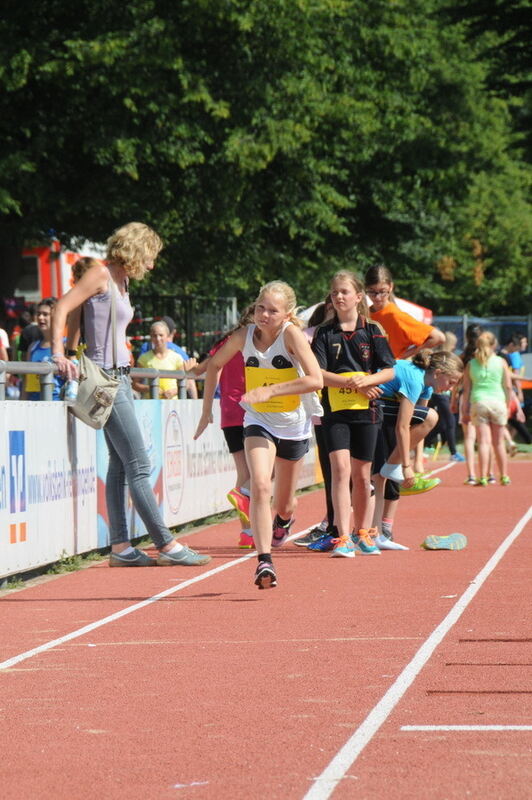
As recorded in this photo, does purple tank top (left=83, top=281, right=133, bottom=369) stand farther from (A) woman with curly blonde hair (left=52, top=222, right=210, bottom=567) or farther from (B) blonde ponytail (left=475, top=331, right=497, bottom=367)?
(B) blonde ponytail (left=475, top=331, right=497, bottom=367)

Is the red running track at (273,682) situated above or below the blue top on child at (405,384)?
below

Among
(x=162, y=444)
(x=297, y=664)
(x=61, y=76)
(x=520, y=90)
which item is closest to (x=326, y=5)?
(x=61, y=76)

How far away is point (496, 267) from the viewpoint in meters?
62.1

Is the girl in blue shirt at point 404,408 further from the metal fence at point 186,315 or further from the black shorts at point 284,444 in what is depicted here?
the metal fence at point 186,315

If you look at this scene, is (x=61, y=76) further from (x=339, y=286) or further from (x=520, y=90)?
(x=339, y=286)

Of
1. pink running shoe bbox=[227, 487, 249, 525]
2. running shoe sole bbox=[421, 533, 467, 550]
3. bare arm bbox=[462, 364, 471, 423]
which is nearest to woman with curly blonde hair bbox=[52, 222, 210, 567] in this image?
pink running shoe bbox=[227, 487, 249, 525]

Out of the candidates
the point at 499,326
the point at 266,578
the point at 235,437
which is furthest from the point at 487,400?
the point at 499,326

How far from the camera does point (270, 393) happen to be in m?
8.96

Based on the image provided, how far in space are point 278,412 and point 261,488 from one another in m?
0.61

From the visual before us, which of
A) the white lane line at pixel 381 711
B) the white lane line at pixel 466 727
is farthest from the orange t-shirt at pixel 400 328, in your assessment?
the white lane line at pixel 466 727

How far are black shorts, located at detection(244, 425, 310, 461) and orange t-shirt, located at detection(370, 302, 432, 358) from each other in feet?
7.86

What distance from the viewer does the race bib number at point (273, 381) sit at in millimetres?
9406

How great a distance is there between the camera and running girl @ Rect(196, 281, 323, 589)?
9008 mm

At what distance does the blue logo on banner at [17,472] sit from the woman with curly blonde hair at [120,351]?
508 millimetres
